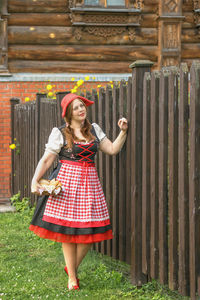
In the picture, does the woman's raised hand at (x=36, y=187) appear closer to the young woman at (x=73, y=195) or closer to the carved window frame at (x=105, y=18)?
the young woman at (x=73, y=195)

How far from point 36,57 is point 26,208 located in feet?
9.77

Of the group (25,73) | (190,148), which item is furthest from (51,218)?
(25,73)

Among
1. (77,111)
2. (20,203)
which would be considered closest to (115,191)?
(77,111)

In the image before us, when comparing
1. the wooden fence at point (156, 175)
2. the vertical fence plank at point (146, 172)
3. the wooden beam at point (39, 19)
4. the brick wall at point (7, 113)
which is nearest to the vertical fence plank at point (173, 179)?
the wooden fence at point (156, 175)

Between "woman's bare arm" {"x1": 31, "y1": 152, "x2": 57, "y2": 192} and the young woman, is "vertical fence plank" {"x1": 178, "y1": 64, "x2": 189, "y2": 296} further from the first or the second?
"woman's bare arm" {"x1": 31, "y1": 152, "x2": 57, "y2": 192}

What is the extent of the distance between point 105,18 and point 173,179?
20.7 feet

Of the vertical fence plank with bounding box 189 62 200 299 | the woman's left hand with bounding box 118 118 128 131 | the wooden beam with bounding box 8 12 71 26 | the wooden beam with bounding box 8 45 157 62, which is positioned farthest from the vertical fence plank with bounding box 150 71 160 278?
the wooden beam with bounding box 8 12 71 26

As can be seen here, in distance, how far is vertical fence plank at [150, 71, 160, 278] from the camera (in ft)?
11.3

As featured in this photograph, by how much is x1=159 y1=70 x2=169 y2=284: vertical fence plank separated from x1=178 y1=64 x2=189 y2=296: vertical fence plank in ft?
0.78

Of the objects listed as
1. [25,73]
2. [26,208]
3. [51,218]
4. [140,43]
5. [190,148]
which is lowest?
[26,208]

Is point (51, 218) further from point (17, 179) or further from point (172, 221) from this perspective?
point (17, 179)

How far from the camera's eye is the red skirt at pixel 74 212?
366cm

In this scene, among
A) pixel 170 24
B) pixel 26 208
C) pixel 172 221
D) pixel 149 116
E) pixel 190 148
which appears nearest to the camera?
pixel 190 148

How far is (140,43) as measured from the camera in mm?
9148
